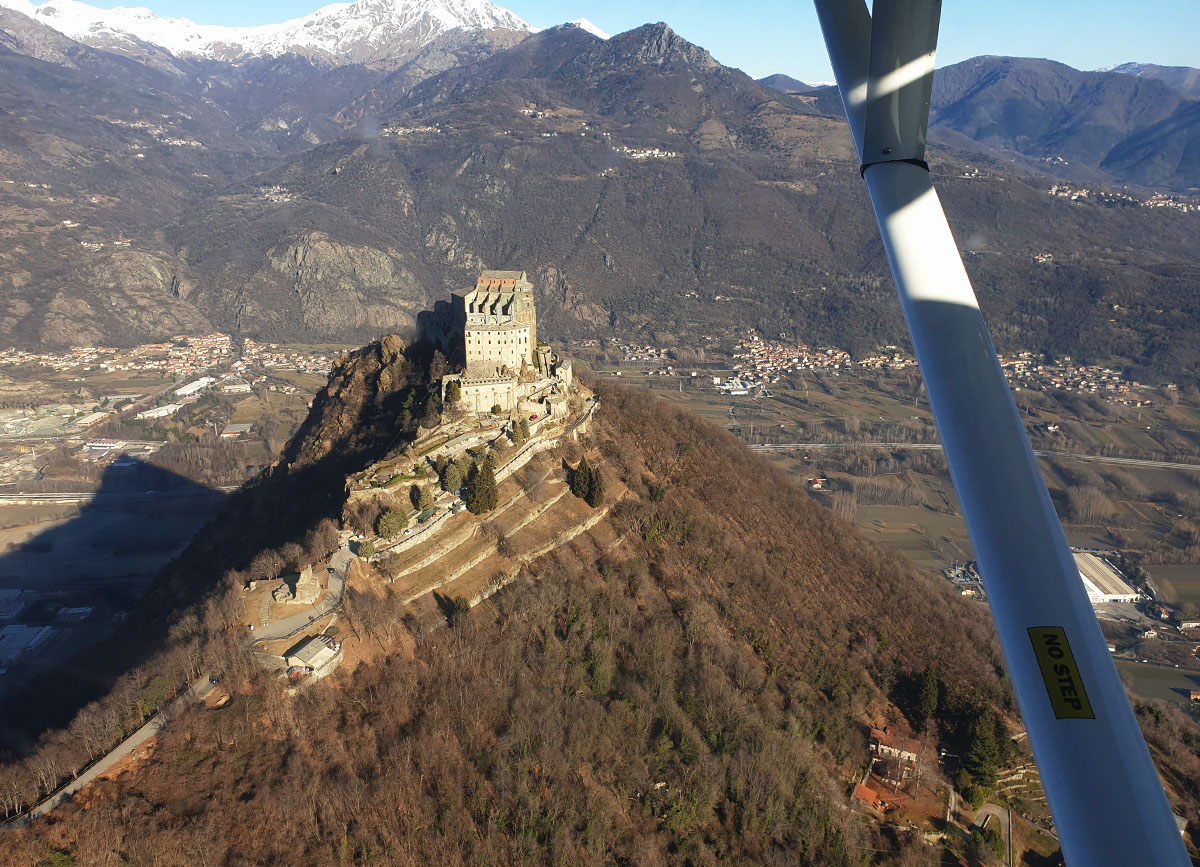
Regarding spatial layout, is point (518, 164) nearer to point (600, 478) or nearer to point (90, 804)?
point (600, 478)

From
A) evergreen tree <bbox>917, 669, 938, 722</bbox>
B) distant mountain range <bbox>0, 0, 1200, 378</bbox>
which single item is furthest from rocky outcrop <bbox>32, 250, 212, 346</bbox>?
evergreen tree <bbox>917, 669, 938, 722</bbox>

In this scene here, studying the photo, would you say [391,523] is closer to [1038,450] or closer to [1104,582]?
[1104,582]

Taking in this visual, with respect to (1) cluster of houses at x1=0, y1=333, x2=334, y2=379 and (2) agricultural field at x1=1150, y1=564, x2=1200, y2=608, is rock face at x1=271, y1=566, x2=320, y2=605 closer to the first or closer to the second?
(2) agricultural field at x1=1150, y1=564, x2=1200, y2=608

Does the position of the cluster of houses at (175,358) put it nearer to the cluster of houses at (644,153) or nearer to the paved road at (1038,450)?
the paved road at (1038,450)

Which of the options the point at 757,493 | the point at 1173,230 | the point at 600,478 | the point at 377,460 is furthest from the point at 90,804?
the point at 1173,230

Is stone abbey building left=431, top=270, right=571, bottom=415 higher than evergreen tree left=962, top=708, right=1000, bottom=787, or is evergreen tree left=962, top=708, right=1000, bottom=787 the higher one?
stone abbey building left=431, top=270, right=571, bottom=415

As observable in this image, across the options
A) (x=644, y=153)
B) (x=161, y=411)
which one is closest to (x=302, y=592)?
(x=161, y=411)
